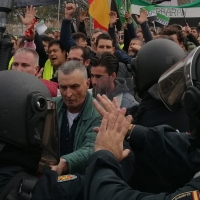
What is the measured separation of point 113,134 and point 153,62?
1168 mm

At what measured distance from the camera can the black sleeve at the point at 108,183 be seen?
1.75 m

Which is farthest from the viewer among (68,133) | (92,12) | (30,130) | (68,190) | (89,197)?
(92,12)

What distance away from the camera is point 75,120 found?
11.1 feet

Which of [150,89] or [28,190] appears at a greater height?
[150,89]

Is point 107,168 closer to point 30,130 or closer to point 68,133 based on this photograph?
point 30,130

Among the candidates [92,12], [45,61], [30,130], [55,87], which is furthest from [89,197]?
[92,12]

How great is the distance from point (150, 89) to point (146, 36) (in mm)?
4242

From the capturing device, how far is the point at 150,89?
2920mm

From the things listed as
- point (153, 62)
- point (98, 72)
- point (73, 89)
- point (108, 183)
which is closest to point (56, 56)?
point (98, 72)

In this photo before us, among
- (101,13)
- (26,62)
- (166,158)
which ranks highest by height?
(101,13)

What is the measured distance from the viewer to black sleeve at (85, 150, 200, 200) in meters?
1.75

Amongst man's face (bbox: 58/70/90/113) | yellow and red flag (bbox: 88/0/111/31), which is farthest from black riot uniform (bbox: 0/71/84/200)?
yellow and red flag (bbox: 88/0/111/31)

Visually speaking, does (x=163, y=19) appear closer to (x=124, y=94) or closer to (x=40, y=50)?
(x=40, y=50)

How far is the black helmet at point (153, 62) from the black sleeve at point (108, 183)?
47.5 inches
